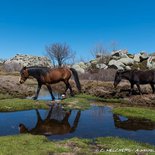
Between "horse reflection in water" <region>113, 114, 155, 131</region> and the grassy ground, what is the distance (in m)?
3.51

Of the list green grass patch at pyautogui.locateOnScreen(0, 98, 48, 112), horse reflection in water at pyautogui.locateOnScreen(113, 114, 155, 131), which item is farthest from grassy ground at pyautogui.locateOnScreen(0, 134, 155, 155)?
green grass patch at pyautogui.locateOnScreen(0, 98, 48, 112)

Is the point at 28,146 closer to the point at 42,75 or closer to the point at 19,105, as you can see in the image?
the point at 19,105

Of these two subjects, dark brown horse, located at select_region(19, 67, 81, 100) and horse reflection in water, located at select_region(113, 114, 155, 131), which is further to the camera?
dark brown horse, located at select_region(19, 67, 81, 100)

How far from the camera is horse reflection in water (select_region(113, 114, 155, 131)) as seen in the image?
1474 centimetres

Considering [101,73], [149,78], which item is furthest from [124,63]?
[149,78]

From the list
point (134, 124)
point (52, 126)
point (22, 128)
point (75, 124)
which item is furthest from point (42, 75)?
point (134, 124)

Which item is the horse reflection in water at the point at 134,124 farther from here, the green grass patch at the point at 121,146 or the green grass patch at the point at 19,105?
the green grass patch at the point at 19,105

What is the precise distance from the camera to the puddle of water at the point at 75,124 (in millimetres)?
13102

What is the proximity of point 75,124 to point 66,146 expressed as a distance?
16.1 ft

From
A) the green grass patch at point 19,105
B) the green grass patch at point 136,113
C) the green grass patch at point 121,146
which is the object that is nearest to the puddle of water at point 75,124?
the green grass patch at point 136,113

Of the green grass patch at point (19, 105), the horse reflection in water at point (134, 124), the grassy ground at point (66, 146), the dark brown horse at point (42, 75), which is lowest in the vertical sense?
the horse reflection in water at point (134, 124)

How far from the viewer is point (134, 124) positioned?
1559 cm

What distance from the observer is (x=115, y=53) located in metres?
78.8

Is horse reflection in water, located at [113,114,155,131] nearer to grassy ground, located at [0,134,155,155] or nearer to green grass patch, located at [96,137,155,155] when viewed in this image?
green grass patch, located at [96,137,155,155]
